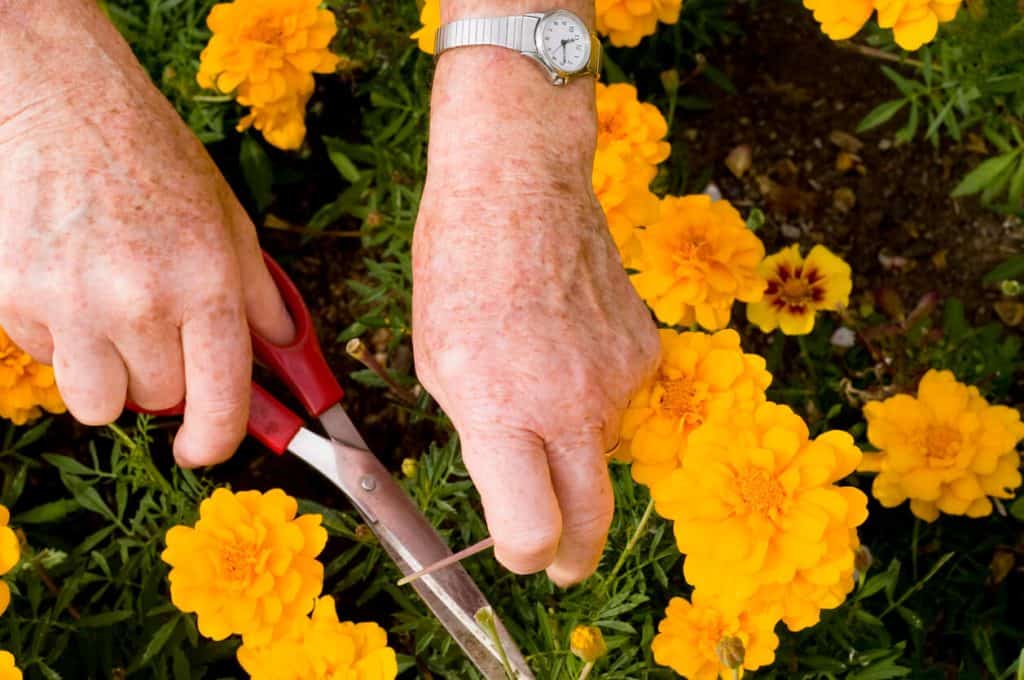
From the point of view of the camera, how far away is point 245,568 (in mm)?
1140

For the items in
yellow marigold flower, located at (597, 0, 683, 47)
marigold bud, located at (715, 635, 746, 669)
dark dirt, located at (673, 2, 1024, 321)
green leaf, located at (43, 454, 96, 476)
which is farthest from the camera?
dark dirt, located at (673, 2, 1024, 321)

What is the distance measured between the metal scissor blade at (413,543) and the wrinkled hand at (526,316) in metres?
0.12

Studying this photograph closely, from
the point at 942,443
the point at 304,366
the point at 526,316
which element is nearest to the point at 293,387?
the point at 304,366

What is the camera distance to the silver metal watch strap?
113 centimetres

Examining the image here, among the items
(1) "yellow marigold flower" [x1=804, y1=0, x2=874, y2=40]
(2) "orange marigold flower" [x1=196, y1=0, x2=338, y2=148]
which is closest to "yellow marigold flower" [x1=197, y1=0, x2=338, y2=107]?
(2) "orange marigold flower" [x1=196, y1=0, x2=338, y2=148]

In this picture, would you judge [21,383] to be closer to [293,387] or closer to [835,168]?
[293,387]

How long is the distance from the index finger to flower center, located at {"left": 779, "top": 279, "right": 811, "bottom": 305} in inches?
30.7

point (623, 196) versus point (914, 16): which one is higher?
point (914, 16)

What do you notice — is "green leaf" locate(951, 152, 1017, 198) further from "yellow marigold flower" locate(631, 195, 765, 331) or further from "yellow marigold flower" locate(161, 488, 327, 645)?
"yellow marigold flower" locate(161, 488, 327, 645)

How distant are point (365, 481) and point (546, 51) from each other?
52 centimetres

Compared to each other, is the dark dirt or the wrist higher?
the wrist

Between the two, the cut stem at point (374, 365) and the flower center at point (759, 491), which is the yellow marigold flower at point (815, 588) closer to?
the flower center at point (759, 491)

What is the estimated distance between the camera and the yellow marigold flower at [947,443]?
54.9 inches

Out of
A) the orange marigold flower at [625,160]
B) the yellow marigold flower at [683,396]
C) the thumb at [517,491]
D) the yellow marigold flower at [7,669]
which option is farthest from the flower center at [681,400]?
the yellow marigold flower at [7,669]
